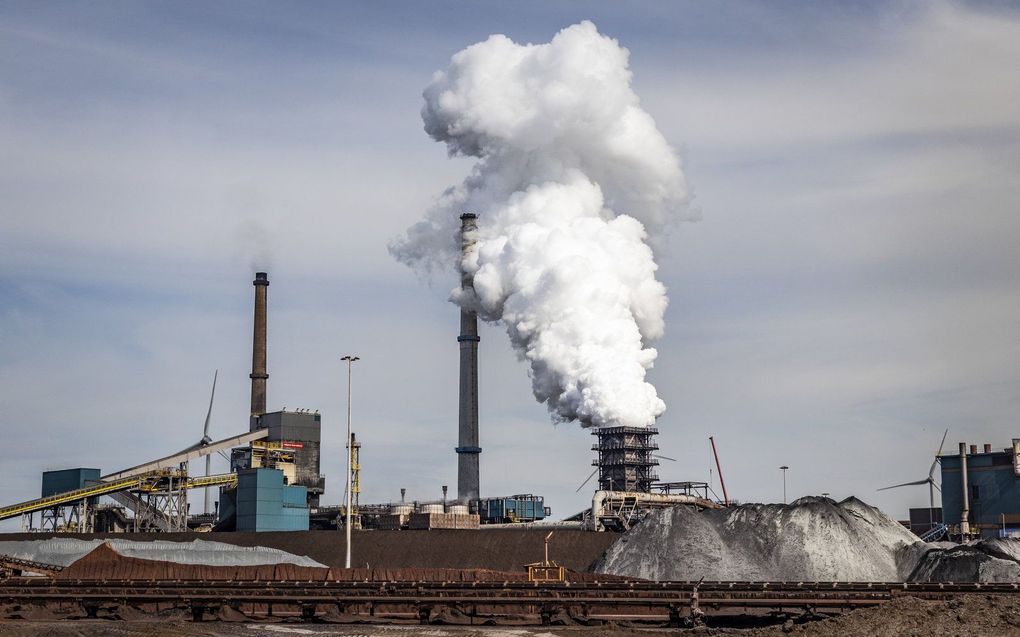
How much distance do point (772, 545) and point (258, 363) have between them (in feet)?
278

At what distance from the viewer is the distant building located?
119 metres

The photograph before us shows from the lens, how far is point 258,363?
15025 cm

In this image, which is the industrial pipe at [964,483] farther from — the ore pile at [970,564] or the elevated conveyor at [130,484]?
the elevated conveyor at [130,484]

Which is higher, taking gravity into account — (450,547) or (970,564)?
(450,547)

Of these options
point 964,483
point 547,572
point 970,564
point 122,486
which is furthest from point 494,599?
point 122,486

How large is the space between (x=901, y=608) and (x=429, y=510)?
85.7m

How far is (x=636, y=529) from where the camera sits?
87.2 meters

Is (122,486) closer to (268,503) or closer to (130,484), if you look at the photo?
(130,484)

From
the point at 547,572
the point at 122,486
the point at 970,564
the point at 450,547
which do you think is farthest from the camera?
the point at 122,486

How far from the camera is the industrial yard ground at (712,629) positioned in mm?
42000

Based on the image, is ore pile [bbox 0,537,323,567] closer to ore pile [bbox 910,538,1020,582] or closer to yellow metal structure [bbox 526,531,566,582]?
yellow metal structure [bbox 526,531,566,582]

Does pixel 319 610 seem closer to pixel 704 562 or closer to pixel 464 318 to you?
pixel 704 562

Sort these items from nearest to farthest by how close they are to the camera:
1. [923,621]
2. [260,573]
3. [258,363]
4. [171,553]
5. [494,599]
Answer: [923,621], [494,599], [260,573], [171,553], [258,363]

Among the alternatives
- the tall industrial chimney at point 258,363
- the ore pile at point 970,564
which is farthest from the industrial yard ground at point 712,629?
the tall industrial chimney at point 258,363
